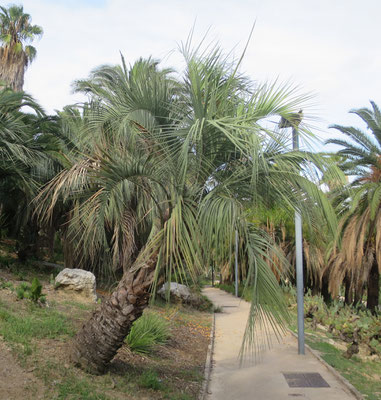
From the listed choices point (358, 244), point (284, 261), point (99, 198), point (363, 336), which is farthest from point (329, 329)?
point (99, 198)

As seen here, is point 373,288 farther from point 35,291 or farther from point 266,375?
point 35,291

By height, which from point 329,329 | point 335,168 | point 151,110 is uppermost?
point 151,110

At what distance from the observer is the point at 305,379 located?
7.60 meters

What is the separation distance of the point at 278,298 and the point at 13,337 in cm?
400

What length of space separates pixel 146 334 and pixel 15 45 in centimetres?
2125

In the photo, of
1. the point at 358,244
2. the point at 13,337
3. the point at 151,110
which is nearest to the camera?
the point at 151,110

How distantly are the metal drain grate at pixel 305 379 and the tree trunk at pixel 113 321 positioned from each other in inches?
125

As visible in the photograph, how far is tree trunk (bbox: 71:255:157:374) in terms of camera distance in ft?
18.8

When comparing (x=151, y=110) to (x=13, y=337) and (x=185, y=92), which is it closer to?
(x=185, y=92)

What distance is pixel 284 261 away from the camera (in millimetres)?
5414

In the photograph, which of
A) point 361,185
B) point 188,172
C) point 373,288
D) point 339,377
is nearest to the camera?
point 188,172

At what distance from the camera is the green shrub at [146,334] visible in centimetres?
787

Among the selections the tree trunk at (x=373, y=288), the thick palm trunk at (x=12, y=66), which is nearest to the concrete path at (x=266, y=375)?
the tree trunk at (x=373, y=288)

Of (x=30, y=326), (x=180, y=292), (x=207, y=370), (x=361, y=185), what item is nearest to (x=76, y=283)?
(x=30, y=326)
